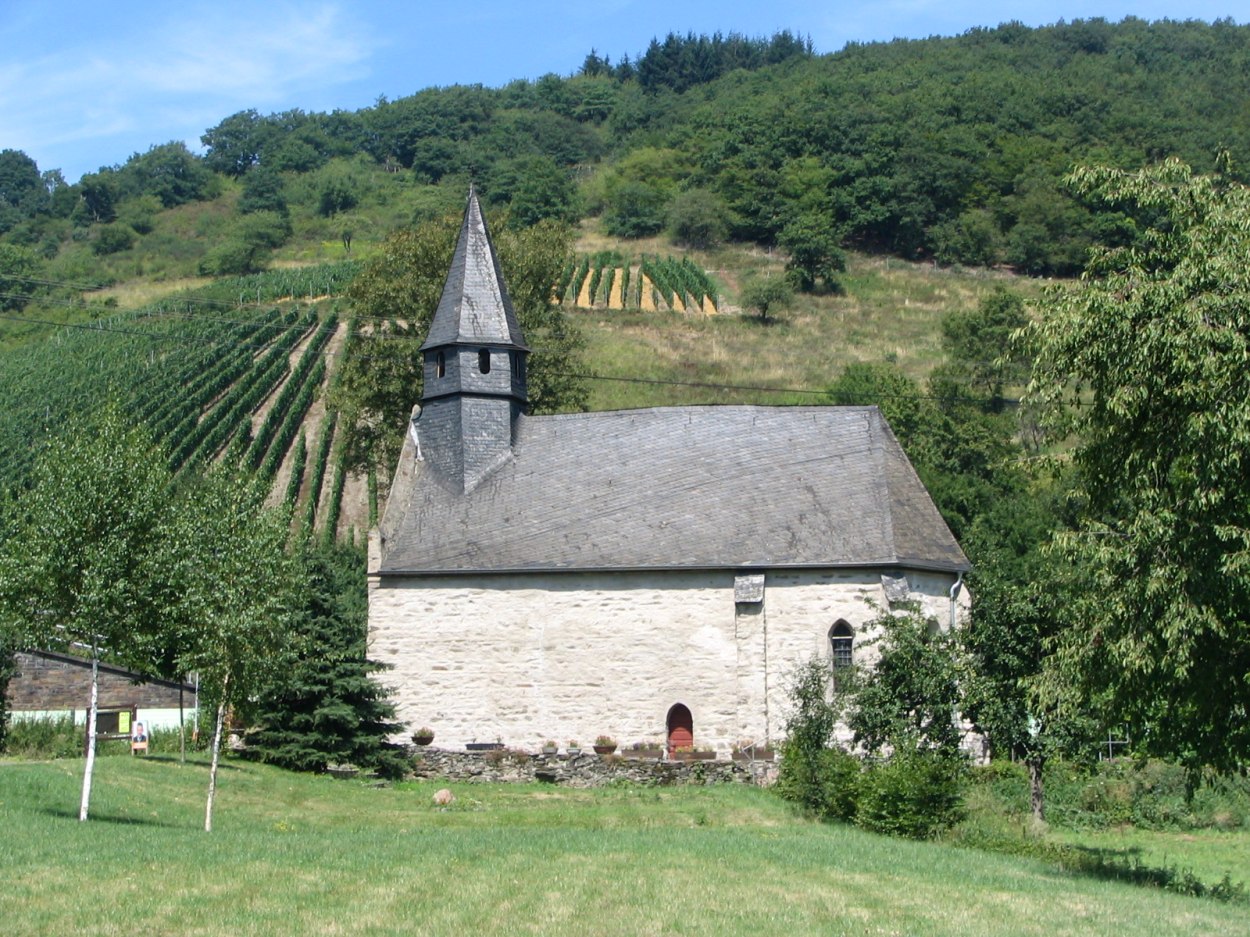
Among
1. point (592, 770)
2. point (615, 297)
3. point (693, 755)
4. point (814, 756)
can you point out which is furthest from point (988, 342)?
point (814, 756)

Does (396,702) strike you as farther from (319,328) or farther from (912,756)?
(319,328)

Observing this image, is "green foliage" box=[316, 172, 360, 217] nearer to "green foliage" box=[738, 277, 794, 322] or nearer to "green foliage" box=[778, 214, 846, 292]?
"green foliage" box=[778, 214, 846, 292]

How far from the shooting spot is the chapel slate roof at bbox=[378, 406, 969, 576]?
1174 inches

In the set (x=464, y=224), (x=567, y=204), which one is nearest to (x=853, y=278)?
(x=567, y=204)

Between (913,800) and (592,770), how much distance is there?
26.4ft

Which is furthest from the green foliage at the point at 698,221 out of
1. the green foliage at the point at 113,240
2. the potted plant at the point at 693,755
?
the potted plant at the point at 693,755

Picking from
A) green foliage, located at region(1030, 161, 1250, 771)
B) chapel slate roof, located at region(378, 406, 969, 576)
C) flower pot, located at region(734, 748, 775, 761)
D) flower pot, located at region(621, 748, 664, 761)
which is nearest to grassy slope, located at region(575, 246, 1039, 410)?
chapel slate roof, located at region(378, 406, 969, 576)

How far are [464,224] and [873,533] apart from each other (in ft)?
40.5

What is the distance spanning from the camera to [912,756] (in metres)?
21.6

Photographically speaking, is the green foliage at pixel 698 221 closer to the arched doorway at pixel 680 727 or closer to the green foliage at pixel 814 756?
the arched doorway at pixel 680 727

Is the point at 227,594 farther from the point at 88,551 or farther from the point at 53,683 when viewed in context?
the point at 53,683

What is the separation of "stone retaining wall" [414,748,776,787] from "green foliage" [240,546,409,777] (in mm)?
1319

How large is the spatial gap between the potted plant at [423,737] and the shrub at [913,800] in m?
11.3

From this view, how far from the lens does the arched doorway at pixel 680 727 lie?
29.6 m
